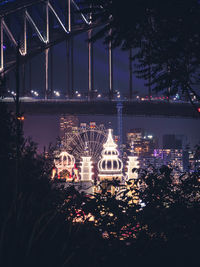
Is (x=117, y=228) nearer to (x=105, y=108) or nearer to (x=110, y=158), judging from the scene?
(x=110, y=158)

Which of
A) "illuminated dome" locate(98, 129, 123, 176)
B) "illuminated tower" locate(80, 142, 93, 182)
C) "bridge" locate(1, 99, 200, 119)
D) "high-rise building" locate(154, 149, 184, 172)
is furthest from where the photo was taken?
"bridge" locate(1, 99, 200, 119)

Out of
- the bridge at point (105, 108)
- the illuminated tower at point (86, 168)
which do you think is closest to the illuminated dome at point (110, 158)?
the illuminated tower at point (86, 168)

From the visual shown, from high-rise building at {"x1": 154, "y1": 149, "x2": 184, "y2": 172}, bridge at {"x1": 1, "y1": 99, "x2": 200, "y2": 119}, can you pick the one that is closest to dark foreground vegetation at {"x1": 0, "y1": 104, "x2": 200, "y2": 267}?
high-rise building at {"x1": 154, "y1": 149, "x2": 184, "y2": 172}

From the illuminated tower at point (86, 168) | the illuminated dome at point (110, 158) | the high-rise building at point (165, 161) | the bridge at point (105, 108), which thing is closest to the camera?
the high-rise building at point (165, 161)

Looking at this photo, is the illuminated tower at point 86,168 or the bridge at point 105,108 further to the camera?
the bridge at point 105,108

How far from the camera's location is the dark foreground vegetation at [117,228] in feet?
14.2

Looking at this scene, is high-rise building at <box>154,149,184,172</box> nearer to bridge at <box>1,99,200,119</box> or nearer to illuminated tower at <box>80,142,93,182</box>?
illuminated tower at <box>80,142,93,182</box>

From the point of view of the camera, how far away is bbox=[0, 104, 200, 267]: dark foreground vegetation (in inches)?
171

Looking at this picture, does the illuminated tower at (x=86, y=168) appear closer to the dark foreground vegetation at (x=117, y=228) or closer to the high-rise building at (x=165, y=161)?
the high-rise building at (x=165, y=161)

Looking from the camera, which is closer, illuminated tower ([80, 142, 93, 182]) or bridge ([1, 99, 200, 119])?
illuminated tower ([80, 142, 93, 182])

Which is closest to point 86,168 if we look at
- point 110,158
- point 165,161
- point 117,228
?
point 110,158

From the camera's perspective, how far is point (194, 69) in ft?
20.5

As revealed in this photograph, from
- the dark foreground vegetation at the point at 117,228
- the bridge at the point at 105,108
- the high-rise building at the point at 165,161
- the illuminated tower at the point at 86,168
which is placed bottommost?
the dark foreground vegetation at the point at 117,228

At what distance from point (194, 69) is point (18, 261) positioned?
3667 millimetres
